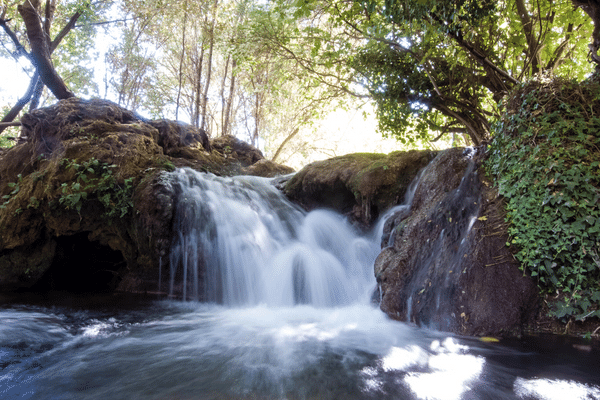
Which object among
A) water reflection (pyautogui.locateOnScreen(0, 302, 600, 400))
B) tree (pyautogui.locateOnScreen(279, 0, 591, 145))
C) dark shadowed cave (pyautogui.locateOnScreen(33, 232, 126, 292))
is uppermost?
tree (pyautogui.locateOnScreen(279, 0, 591, 145))

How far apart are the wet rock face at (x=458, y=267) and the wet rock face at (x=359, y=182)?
4.94 ft

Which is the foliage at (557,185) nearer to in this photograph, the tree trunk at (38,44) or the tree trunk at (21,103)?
the tree trunk at (38,44)

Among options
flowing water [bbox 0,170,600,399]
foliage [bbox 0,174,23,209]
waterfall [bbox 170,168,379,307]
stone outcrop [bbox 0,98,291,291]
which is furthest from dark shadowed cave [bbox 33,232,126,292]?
waterfall [bbox 170,168,379,307]

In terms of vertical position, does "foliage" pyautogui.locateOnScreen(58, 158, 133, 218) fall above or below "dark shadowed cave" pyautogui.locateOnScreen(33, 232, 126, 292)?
above

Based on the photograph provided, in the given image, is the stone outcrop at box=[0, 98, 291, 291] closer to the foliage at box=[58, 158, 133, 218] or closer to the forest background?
the foliage at box=[58, 158, 133, 218]

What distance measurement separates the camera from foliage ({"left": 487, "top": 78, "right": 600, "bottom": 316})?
340 cm

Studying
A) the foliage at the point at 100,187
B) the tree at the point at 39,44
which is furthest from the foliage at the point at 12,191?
the tree at the point at 39,44

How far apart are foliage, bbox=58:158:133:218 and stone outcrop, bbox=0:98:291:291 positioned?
2 cm

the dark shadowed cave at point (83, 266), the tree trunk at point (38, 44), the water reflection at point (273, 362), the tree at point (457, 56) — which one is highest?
the tree trunk at point (38, 44)

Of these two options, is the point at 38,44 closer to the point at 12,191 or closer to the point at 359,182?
the point at 12,191

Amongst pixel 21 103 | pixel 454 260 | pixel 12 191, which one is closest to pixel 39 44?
pixel 21 103

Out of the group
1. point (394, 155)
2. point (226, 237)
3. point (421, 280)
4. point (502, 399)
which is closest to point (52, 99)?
point (226, 237)

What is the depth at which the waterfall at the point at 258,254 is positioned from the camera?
619 centimetres

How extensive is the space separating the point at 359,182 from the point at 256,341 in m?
4.33
